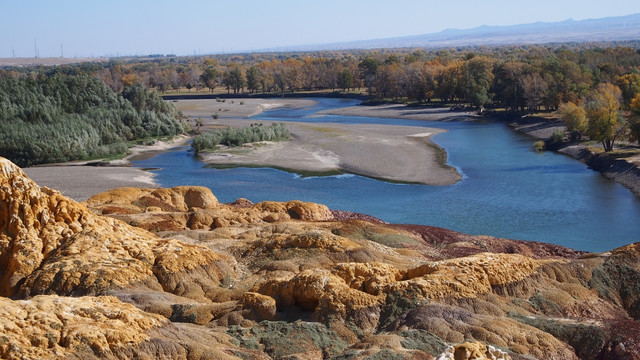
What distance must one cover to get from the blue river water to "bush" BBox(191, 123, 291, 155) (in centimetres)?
250

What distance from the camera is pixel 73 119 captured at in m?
79.9

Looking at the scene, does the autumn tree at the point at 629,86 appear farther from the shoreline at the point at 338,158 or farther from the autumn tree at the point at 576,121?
the autumn tree at the point at 576,121

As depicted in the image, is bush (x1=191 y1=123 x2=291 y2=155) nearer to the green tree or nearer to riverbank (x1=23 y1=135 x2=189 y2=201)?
riverbank (x1=23 y1=135 x2=189 y2=201)

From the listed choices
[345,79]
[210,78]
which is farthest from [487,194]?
[210,78]

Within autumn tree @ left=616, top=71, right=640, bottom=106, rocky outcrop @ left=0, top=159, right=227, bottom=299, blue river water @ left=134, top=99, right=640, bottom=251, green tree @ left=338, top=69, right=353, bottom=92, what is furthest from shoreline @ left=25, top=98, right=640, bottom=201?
green tree @ left=338, top=69, right=353, bottom=92

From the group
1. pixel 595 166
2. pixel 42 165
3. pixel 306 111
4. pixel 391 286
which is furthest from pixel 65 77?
pixel 391 286

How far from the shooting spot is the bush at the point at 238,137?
253ft

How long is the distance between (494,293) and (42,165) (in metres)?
61.1

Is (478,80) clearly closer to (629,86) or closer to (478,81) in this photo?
(478,81)

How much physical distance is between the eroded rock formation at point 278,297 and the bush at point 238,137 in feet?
167

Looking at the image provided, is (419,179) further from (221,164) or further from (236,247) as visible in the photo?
(236,247)

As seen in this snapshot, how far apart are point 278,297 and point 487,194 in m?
38.2

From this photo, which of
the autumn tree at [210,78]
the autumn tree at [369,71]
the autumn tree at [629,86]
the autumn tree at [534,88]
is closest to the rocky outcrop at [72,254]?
the autumn tree at [629,86]

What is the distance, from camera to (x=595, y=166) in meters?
64.6
